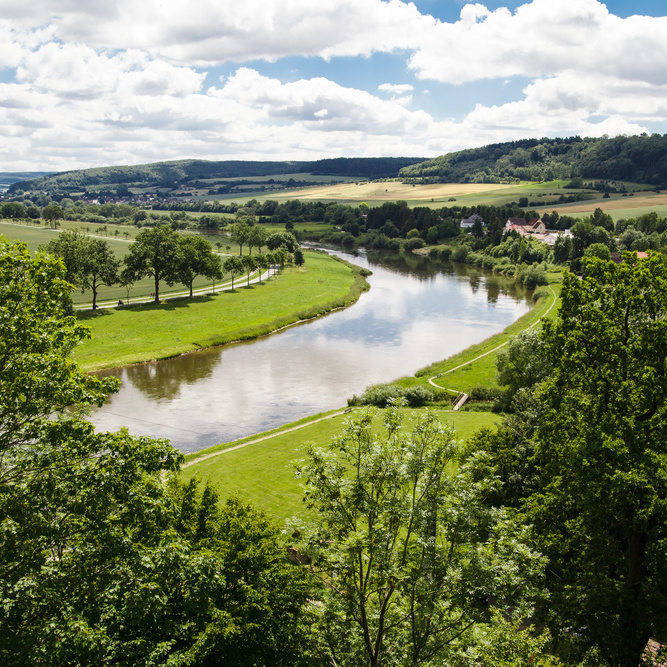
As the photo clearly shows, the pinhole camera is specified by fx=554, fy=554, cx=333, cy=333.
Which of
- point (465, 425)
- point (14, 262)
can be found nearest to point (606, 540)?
point (14, 262)

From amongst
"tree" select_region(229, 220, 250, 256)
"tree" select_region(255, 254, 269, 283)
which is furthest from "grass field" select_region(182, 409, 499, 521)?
"tree" select_region(229, 220, 250, 256)

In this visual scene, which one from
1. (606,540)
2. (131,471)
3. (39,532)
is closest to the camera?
(39,532)

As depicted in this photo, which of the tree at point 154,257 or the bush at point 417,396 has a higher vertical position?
the tree at point 154,257

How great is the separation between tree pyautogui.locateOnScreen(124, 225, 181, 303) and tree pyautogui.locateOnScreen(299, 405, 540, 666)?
6846cm

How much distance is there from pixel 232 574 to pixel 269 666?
7.88 feet

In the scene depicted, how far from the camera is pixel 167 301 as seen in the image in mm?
77875

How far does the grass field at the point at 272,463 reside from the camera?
93.7 feet

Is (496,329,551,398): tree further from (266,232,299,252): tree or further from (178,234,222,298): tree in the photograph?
(266,232,299,252): tree

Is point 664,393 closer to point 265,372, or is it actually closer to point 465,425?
point 465,425

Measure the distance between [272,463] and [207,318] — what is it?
4034cm

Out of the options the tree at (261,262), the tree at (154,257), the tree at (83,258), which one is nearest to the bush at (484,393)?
the tree at (83,258)

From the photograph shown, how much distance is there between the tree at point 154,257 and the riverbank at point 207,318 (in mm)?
4358

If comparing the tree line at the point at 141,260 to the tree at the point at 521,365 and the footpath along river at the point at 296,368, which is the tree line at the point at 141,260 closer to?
the footpath along river at the point at 296,368

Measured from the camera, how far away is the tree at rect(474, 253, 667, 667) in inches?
545
